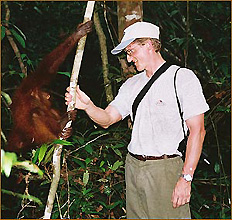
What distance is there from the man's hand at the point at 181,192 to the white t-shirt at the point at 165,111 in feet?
0.44

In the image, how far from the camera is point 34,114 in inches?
104

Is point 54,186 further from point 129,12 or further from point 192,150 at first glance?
point 129,12

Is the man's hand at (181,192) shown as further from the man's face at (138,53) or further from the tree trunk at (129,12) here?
the tree trunk at (129,12)

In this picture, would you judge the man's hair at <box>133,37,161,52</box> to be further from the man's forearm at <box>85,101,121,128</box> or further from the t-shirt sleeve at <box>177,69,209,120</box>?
the man's forearm at <box>85,101,121,128</box>

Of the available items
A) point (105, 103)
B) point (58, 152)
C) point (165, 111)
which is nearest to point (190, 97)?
point (165, 111)

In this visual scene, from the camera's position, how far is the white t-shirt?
5.78ft

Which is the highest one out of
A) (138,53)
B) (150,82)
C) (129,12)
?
(129,12)

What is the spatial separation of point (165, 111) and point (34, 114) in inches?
41.8

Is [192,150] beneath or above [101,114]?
beneath

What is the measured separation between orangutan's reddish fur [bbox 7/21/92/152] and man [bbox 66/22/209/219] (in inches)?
22.8

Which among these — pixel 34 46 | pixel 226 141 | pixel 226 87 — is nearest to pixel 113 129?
pixel 226 87

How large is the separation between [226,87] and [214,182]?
0.68 metres

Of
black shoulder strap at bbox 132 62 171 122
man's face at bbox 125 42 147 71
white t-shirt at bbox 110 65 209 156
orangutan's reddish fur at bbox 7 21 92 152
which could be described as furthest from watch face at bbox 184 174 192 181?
orangutan's reddish fur at bbox 7 21 92 152

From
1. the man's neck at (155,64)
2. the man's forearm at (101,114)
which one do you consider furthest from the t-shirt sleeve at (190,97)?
the man's forearm at (101,114)
